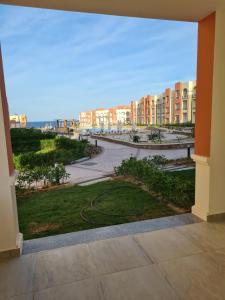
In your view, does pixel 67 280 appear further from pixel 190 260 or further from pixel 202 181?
pixel 202 181

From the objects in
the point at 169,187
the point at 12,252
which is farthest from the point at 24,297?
the point at 169,187

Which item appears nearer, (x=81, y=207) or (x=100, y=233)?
(x=100, y=233)

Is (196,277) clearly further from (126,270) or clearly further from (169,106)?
(169,106)

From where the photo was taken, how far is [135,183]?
190 inches

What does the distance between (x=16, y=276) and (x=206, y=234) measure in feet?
5.83

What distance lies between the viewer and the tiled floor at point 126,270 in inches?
60.4

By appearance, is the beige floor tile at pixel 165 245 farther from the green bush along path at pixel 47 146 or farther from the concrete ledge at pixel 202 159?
the green bush along path at pixel 47 146

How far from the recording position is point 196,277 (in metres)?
1.65

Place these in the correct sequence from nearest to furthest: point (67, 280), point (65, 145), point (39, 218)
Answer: point (67, 280) < point (39, 218) < point (65, 145)

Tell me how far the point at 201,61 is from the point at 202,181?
135cm

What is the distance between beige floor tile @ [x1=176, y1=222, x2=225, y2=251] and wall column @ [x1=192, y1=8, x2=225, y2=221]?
161 mm

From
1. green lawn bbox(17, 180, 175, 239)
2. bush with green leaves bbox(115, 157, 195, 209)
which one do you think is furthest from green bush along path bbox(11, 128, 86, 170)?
bush with green leaves bbox(115, 157, 195, 209)

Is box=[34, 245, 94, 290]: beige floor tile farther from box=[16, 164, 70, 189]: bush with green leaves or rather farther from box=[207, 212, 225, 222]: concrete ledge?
box=[16, 164, 70, 189]: bush with green leaves

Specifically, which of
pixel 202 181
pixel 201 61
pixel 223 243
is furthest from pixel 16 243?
pixel 201 61
